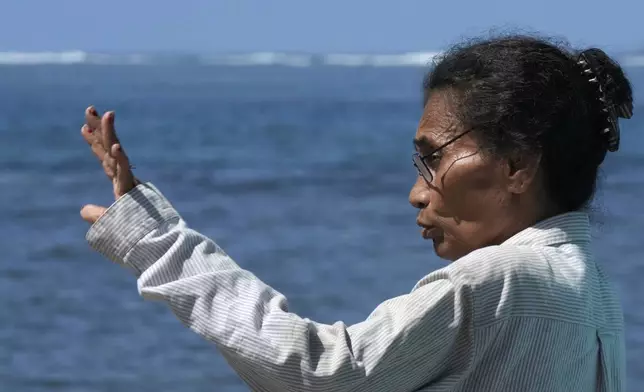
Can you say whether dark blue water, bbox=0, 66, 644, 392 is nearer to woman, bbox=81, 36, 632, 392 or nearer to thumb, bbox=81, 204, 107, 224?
woman, bbox=81, 36, 632, 392

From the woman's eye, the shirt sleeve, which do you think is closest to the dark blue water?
the woman's eye

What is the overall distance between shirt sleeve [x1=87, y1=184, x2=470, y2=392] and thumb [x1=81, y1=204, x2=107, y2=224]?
79 mm

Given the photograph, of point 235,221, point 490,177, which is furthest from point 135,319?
point 490,177

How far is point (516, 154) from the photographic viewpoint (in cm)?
184

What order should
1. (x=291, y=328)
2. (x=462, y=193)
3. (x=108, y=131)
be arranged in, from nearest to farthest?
(x=291, y=328), (x=108, y=131), (x=462, y=193)

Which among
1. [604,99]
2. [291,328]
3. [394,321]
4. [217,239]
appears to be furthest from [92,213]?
[217,239]

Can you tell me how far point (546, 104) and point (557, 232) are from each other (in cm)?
18

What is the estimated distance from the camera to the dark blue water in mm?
7559

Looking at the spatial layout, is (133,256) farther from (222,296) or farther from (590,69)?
(590,69)

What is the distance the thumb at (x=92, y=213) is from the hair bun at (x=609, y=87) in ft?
2.32

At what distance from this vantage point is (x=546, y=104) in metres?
1.82

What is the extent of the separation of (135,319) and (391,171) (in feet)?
32.0

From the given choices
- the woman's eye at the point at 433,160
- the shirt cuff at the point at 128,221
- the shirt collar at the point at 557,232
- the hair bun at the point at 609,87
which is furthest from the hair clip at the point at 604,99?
the shirt cuff at the point at 128,221

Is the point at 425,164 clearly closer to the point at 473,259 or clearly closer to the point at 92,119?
the point at 473,259
